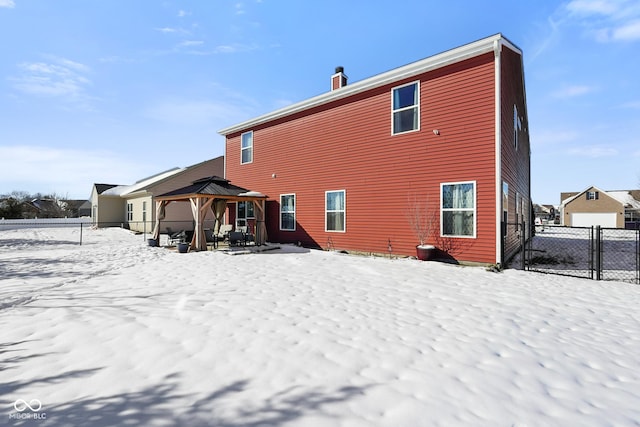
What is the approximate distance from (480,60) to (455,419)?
9.75 m

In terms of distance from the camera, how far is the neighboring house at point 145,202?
22672 mm

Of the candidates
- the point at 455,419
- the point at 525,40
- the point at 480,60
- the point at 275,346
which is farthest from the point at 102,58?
the point at 525,40

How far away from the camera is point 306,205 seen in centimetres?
1369

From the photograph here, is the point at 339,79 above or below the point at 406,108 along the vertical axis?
above

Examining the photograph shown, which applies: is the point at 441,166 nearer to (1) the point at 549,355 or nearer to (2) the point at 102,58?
(1) the point at 549,355

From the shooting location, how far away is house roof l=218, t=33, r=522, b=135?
29.1 ft

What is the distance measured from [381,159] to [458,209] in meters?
3.23

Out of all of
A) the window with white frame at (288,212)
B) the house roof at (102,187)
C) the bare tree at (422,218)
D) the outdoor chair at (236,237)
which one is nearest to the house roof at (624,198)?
the bare tree at (422,218)

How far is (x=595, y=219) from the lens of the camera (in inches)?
1572

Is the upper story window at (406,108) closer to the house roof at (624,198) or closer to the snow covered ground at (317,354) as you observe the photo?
the snow covered ground at (317,354)

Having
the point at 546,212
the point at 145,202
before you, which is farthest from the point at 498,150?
the point at 546,212

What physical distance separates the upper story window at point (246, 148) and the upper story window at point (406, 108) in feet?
27.3
